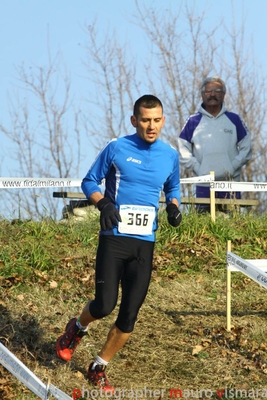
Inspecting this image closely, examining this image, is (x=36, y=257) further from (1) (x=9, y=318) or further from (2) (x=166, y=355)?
(2) (x=166, y=355)

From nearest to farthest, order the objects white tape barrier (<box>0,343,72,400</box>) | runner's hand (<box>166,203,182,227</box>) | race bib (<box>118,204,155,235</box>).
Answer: white tape barrier (<box>0,343,72,400</box>)
race bib (<box>118,204,155,235</box>)
runner's hand (<box>166,203,182,227</box>)

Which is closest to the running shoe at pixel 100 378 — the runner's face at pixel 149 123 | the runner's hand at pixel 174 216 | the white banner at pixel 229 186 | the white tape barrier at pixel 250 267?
the runner's hand at pixel 174 216

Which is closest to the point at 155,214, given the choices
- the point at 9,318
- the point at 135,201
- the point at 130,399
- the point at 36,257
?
the point at 135,201

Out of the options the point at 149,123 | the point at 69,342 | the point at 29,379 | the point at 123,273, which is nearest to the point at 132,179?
the point at 149,123

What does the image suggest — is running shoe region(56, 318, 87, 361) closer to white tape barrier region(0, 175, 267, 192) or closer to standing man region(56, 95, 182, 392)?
standing man region(56, 95, 182, 392)

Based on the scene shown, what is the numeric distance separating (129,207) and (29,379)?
67.0 inches

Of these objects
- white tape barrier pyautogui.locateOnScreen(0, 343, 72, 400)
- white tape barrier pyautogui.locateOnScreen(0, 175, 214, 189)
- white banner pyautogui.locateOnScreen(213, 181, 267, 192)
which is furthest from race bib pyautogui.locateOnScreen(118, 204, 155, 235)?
white banner pyautogui.locateOnScreen(213, 181, 267, 192)

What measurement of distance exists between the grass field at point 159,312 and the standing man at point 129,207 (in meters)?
0.88

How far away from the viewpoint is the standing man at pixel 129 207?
7.23m

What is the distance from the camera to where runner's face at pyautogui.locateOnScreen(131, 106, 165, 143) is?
7.25 m

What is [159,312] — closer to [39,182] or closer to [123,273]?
[123,273]

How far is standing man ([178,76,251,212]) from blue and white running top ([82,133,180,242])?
5.17 metres

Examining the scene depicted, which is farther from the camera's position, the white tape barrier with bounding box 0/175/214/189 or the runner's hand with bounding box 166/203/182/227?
the white tape barrier with bounding box 0/175/214/189

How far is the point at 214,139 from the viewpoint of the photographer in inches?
492
